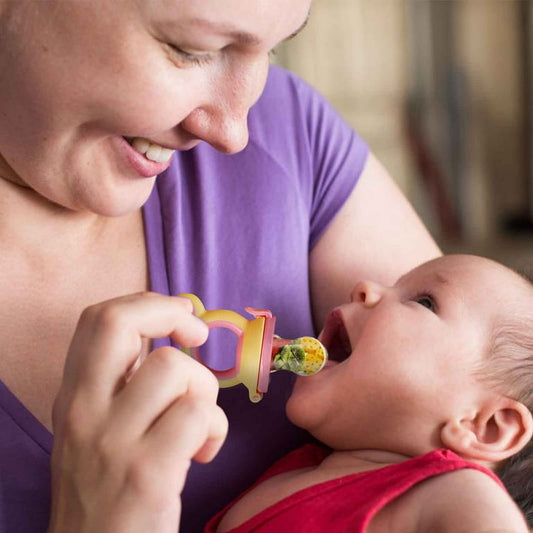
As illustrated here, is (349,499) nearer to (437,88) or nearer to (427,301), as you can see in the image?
(427,301)

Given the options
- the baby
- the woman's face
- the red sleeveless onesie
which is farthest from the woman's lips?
the red sleeveless onesie

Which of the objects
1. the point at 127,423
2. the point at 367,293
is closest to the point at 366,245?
the point at 367,293

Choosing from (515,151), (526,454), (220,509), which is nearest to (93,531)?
(220,509)

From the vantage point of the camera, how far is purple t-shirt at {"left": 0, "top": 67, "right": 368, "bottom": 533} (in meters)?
1.37

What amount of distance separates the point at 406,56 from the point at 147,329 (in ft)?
14.6

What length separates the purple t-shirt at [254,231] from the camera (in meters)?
1.37

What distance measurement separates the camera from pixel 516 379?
1.32m

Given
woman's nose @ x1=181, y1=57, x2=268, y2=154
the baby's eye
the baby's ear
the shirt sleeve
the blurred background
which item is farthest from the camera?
the blurred background

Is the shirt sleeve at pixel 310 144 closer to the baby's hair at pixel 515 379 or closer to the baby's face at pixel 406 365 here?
the baby's face at pixel 406 365

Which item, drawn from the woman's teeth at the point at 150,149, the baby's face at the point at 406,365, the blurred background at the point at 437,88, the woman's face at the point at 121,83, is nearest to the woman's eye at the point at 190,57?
the woman's face at the point at 121,83

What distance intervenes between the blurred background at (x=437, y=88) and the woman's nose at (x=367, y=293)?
3699mm

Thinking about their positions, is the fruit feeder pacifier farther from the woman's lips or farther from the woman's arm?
the woman's arm

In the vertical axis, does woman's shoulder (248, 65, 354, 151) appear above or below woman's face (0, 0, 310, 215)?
below

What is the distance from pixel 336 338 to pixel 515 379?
0.97ft
